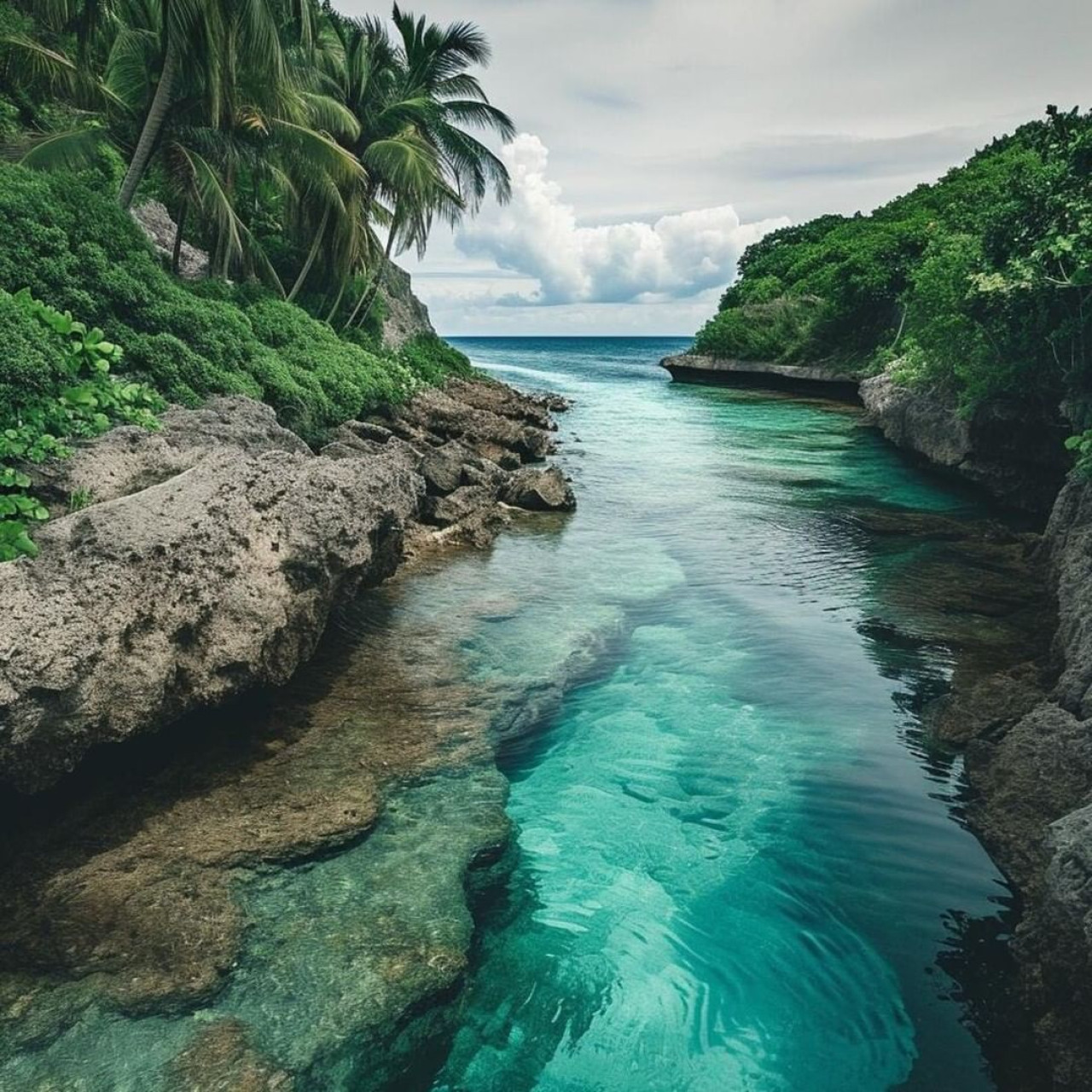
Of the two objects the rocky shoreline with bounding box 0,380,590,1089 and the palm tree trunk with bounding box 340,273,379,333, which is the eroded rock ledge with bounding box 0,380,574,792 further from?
the palm tree trunk with bounding box 340,273,379,333

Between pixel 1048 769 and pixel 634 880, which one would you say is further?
pixel 1048 769

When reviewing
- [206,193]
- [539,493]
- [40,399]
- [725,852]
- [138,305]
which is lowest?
[725,852]

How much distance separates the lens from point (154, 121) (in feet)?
52.9

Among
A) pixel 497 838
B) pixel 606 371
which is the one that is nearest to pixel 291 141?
pixel 497 838

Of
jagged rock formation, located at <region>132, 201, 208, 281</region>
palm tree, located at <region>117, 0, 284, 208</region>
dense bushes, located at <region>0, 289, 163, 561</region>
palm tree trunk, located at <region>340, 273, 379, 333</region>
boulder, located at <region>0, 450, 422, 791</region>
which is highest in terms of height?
palm tree, located at <region>117, 0, 284, 208</region>

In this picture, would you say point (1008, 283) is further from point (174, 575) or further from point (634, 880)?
point (174, 575)

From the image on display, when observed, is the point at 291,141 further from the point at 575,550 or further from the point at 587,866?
the point at 587,866

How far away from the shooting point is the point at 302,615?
24.5ft

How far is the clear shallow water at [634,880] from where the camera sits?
446 cm

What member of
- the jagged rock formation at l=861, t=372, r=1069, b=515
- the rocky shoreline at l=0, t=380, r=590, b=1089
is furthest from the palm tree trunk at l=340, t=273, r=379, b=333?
the rocky shoreline at l=0, t=380, r=590, b=1089

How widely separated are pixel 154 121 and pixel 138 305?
5.46 m

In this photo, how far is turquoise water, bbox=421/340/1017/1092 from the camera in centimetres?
469

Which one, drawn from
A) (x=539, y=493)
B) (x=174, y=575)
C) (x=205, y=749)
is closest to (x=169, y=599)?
(x=174, y=575)

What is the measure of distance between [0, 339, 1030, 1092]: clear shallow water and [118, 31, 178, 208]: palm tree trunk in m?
11.2
